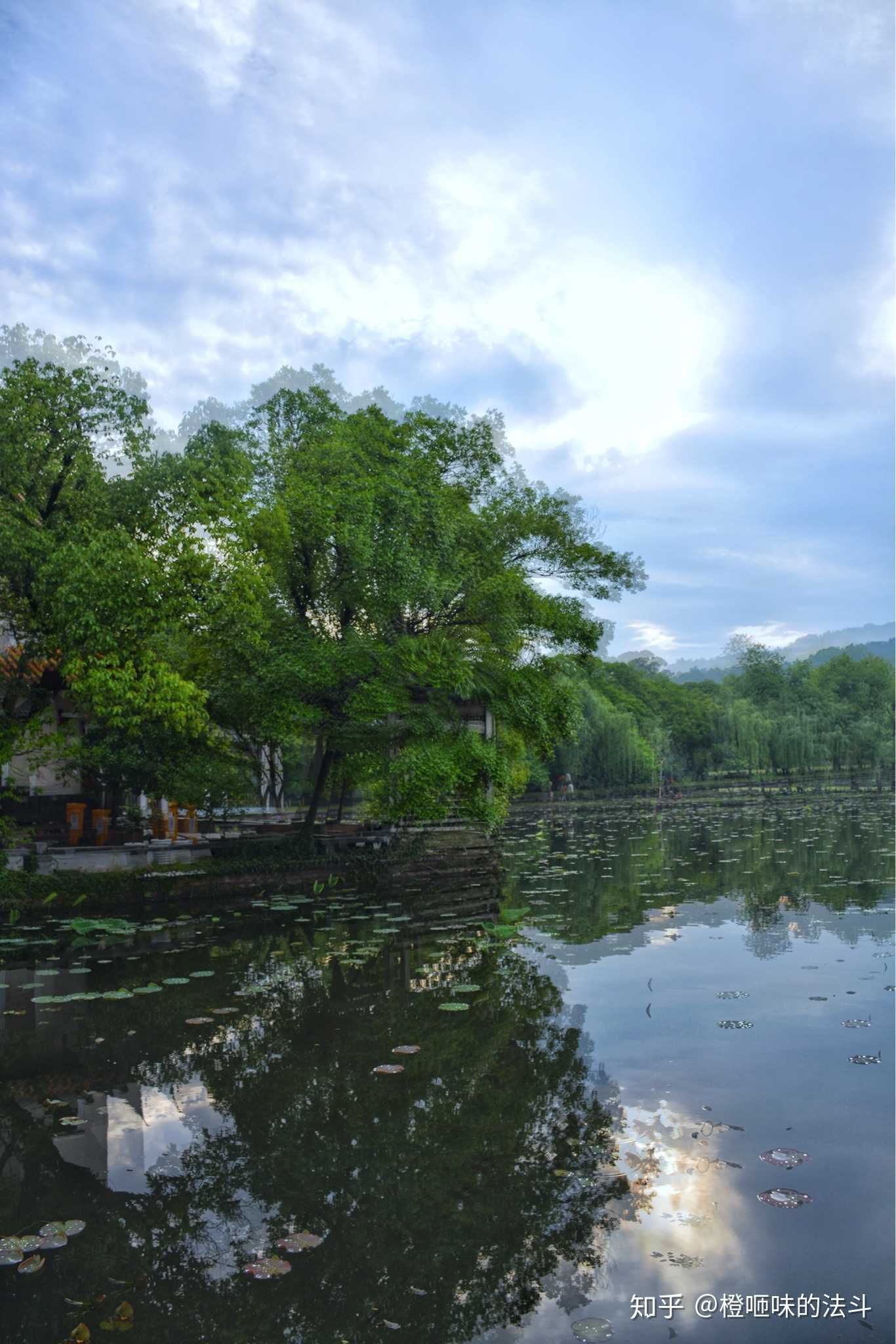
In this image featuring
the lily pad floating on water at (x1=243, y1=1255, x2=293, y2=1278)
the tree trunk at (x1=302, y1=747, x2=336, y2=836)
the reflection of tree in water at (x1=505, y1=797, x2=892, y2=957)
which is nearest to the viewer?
the lily pad floating on water at (x1=243, y1=1255, x2=293, y2=1278)

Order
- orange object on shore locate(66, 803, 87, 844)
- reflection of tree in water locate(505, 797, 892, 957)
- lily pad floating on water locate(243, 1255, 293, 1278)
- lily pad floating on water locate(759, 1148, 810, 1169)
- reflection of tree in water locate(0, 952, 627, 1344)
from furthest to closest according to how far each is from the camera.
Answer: orange object on shore locate(66, 803, 87, 844), reflection of tree in water locate(505, 797, 892, 957), lily pad floating on water locate(759, 1148, 810, 1169), lily pad floating on water locate(243, 1255, 293, 1278), reflection of tree in water locate(0, 952, 627, 1344)

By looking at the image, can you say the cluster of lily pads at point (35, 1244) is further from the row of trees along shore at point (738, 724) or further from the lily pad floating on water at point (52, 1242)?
A: the row of trees along shore at point (738, 724)

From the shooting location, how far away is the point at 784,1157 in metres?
4.57

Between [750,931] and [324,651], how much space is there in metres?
8.64

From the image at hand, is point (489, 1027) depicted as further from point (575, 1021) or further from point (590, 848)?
point (590, 848)

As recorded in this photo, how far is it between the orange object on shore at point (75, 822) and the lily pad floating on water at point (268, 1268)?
1536cm

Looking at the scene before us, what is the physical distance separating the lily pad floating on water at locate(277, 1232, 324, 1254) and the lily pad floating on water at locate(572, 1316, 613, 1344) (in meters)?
1.21

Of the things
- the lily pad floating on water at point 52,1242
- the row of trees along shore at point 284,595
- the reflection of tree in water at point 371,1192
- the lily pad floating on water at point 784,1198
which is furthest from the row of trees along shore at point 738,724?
the lily pad floating on water at point 52,1242

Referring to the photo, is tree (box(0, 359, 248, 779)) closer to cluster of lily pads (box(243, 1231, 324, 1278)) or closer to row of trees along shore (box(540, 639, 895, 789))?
cluster of lily pads (box(243, 1231, 324, 1278))

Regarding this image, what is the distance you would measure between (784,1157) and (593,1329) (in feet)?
5.84

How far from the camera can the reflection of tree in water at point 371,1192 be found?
3.46 metres

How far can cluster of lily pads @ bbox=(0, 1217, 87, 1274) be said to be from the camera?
3.80 meters

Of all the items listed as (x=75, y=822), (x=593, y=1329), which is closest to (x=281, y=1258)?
(x=593, y=1329)

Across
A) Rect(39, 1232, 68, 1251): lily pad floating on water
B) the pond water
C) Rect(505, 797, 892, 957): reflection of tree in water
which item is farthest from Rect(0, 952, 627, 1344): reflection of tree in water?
Rect(505, 797, 892, 957): reflection of tree in water
